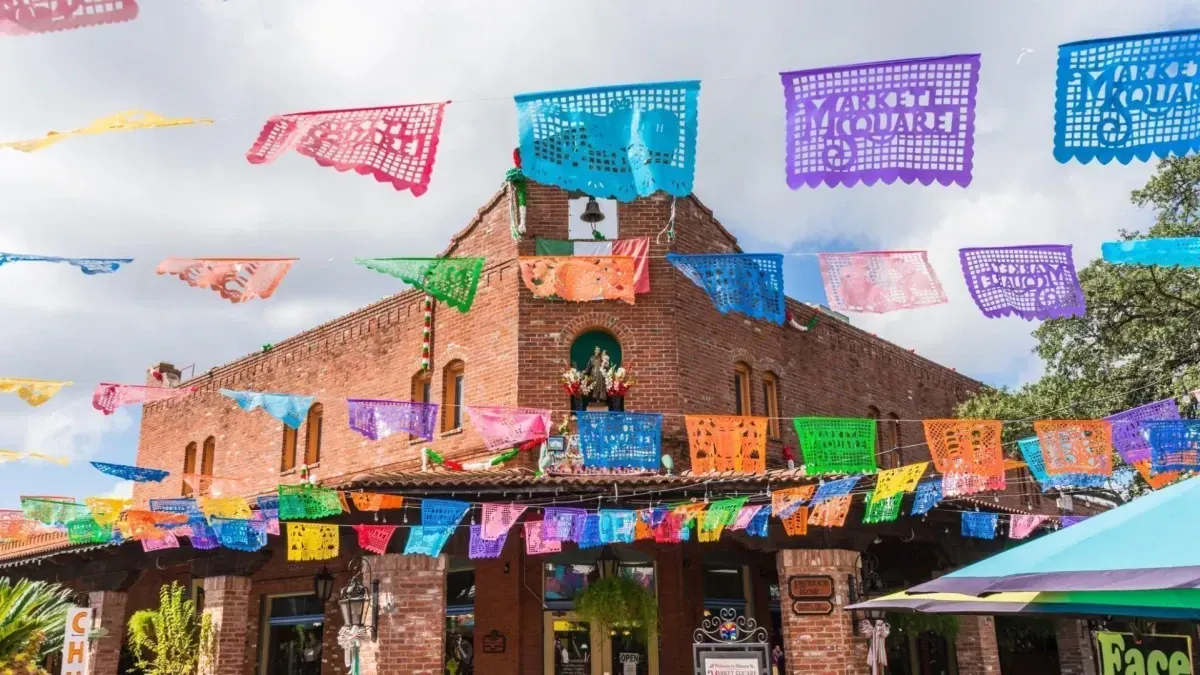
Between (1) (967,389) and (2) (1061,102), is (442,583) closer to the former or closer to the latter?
(2) (1061,102)

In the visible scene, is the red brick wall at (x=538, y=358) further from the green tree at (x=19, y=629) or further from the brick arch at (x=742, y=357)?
the green tree at (x=19, y=629)

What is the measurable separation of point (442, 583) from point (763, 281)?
5530 mm

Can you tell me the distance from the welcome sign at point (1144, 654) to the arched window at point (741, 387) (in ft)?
31.7

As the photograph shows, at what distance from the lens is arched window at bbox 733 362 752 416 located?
1587 centimetres

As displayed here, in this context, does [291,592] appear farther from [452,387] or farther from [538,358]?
[538,358]

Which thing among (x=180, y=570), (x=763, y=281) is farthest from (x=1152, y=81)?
(x=180, y=570)

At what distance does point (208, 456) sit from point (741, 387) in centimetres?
1215

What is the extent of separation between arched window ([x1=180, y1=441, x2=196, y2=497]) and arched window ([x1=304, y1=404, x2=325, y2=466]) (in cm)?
453

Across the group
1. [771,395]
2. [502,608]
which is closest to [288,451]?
[502,608]

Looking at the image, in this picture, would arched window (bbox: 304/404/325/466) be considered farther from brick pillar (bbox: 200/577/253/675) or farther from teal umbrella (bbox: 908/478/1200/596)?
teal umbrella (bbox: 908/478/1200/596)

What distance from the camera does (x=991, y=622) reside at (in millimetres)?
14484

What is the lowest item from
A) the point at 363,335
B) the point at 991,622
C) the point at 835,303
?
the point at 991,622

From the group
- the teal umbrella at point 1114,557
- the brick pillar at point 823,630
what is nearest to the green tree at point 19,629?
the teal umbrella at point 1114,557

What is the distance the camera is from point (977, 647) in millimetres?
14391
